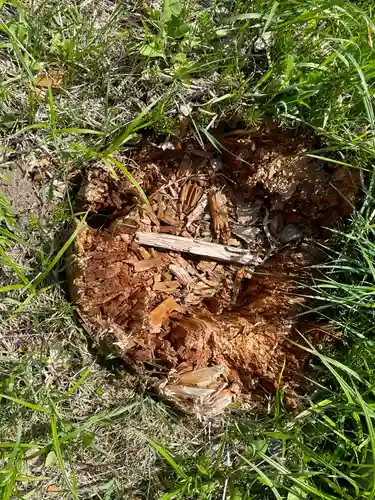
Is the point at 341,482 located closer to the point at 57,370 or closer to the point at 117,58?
the point at 57,370

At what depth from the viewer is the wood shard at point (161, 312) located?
181 cm

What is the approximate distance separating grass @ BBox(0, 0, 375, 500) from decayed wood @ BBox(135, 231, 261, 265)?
0.27m

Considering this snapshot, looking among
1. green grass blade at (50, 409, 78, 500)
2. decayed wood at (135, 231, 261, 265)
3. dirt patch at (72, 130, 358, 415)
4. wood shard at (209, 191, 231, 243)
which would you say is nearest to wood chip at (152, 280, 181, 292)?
dirt patch at (72, 130, 358, 415)

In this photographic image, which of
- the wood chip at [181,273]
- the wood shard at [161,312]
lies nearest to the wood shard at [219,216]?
the wood chip at [181,273]

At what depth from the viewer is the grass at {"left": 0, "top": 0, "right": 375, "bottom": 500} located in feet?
5.61

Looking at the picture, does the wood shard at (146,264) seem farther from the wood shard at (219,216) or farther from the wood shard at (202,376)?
the wood shard at (202,376)

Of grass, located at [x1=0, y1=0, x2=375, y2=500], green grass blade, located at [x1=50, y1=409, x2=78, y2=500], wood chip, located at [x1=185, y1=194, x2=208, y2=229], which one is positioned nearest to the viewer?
green grass blade, located at [x1=50, y1=409, x2=78, y2=500]

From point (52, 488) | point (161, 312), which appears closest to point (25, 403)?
point (52, 488)

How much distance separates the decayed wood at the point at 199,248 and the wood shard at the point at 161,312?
0.59 ft

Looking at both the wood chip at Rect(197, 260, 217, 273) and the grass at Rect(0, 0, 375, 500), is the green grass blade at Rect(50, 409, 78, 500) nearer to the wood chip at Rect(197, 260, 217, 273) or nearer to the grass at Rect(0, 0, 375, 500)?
the grass at Rect(0, 0, 375, 500)

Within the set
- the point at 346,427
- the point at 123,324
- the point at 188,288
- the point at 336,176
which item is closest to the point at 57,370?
the point at 123,324

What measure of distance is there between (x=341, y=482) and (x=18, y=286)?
122 centimetres

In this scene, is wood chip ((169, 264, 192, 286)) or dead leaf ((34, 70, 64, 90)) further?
wood chip ((169, 264, 192, 286))

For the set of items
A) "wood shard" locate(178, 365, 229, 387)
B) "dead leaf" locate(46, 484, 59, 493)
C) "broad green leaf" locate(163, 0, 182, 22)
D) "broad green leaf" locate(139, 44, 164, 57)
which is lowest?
"dead leaf" locate(46, 484, 59, 493)
